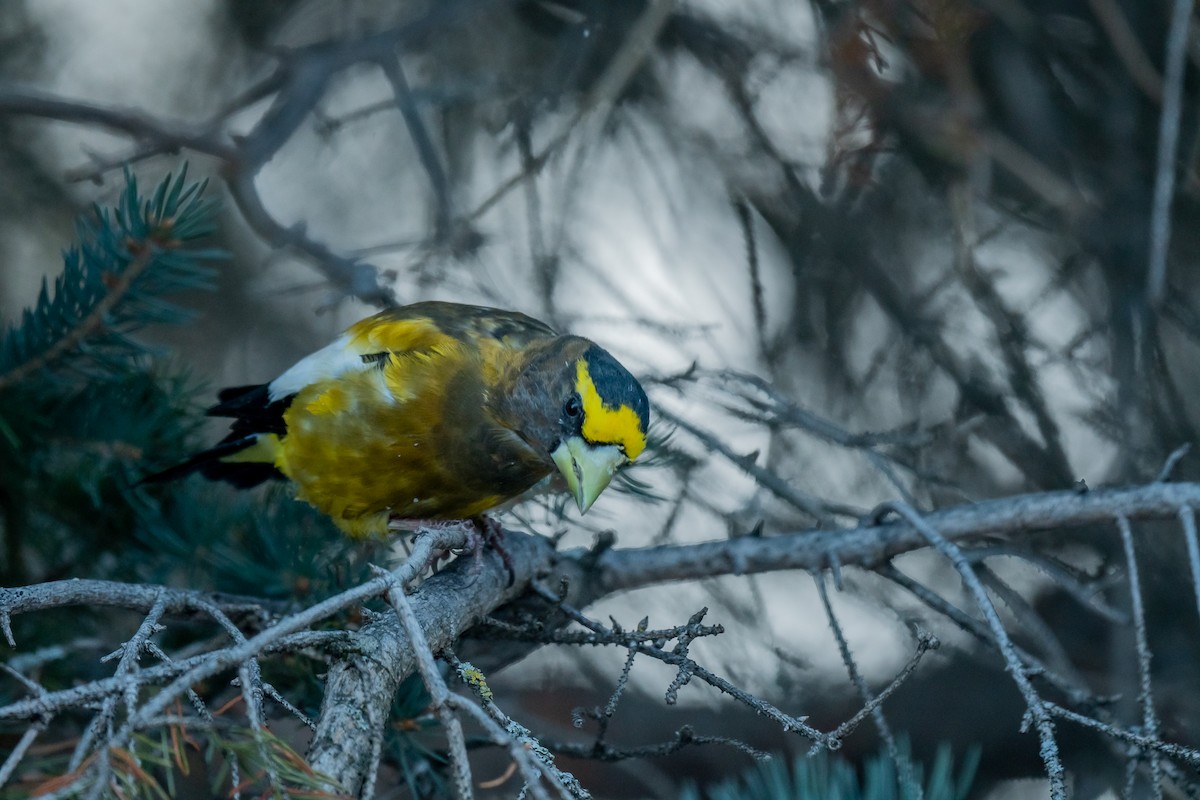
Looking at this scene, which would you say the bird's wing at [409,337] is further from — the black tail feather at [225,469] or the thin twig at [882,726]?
the thin twig at [882,726]

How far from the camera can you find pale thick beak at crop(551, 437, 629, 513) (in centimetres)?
220

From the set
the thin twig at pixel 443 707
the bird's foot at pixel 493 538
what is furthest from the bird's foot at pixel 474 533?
the thin twig at pixel 443 707

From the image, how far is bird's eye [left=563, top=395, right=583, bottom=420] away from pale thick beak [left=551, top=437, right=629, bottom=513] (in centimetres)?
5

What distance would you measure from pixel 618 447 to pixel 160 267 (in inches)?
40.3

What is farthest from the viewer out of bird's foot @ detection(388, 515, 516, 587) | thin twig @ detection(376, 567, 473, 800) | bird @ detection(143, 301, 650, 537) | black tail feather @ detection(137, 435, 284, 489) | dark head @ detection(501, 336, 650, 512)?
black tail feather @ detection(137, 435, 284, 489)

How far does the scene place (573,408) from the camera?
2.35 metres

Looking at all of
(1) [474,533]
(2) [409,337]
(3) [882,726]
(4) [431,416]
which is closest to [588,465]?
(1) [474,533]

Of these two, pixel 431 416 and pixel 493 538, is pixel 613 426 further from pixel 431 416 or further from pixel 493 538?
pixel 431 416

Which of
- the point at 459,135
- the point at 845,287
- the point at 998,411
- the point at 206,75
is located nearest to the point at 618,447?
the point at 998,411

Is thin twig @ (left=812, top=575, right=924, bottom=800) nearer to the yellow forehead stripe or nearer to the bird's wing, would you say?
the yellow forehead stripe

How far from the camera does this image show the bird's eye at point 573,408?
2322mm

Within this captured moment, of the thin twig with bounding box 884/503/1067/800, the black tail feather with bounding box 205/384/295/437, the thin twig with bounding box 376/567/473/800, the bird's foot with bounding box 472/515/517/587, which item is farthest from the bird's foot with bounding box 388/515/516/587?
the thin twig with bounding box 884/503/1067/800

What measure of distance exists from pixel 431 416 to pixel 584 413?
46 cm

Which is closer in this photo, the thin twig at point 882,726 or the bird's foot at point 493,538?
the thin twig at point 882,726
